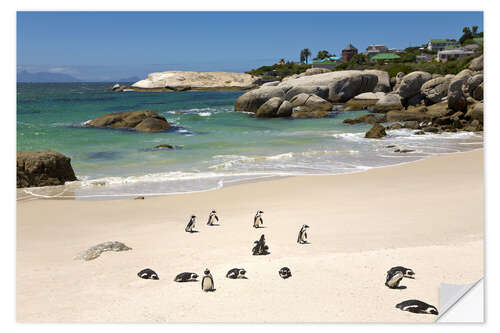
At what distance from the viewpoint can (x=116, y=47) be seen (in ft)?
25.2

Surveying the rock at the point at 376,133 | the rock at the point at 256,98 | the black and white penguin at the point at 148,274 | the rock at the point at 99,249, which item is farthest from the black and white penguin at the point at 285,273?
the rock at the point at 256,98

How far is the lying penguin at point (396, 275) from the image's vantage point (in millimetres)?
4750

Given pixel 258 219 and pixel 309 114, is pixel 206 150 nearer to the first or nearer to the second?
pixel 258 219

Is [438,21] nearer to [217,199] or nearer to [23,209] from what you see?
Result: [217,199]

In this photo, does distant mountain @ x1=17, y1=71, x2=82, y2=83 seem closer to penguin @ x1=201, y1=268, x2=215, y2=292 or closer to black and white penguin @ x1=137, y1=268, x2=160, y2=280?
black and white penguin @ x1=137, y1=268, x2=160, y2=280

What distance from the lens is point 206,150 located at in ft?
56.8

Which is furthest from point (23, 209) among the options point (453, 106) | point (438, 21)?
point (453, 106)

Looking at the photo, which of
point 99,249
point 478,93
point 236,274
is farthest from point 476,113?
point 99,249

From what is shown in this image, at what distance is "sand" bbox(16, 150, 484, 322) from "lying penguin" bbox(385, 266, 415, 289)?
0.08 meters

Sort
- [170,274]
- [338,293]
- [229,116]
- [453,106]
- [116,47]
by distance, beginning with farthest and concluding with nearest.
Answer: [229,116]
[453,106]
[116,47]
[170,274]
[338,293]

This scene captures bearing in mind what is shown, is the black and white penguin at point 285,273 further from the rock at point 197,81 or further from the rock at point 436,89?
the rock at point 197,81

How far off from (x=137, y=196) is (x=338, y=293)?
674 cm

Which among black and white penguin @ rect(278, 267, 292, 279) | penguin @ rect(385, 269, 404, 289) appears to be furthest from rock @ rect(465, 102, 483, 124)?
black and white penguin @ rect(278, 267, 292, 279)
